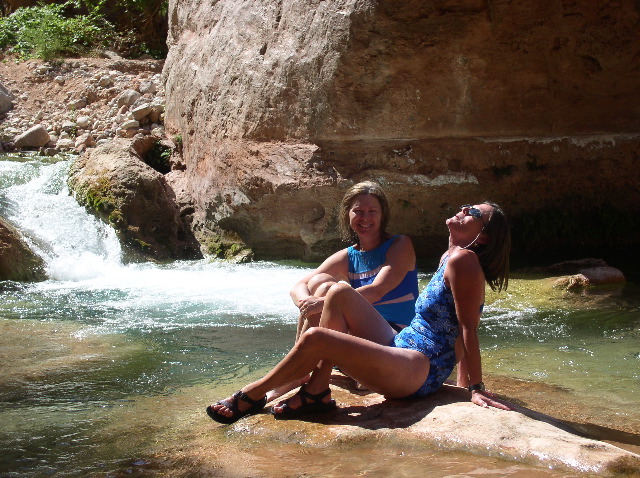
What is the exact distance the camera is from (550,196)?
32.2 ft

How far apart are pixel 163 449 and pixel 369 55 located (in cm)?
625

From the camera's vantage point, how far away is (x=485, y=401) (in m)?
3.32

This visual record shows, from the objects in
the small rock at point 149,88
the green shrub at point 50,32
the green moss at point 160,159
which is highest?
the green shrub at point 50,32

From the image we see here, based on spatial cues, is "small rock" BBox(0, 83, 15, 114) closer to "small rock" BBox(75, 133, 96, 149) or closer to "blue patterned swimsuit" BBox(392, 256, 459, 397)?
"small rock" BBox(75, 133, 96, 149)

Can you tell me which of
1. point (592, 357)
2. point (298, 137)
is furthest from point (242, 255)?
point (592, 357)

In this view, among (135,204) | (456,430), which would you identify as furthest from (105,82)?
(456,430)

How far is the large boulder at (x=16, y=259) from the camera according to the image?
841 centimetres

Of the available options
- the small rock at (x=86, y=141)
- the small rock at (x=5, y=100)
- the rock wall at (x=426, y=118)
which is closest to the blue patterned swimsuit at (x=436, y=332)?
the rock wall at (x=426, y=118)

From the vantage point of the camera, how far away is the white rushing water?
22.6 ft

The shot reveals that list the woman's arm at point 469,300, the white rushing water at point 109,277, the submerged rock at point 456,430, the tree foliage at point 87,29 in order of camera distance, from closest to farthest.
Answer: the submerged rock at point 456,430
the woman's arm at point 469,300
the white rushing water at point 109,277
the tree foliage at point 87,29

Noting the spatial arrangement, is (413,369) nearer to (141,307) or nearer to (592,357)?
(592,357)

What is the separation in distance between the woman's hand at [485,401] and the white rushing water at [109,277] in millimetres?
3305

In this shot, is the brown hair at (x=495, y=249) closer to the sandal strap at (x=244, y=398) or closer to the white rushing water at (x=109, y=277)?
the sandal strap at (x=244, y=398)

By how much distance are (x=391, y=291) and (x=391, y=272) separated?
12 centimetres
